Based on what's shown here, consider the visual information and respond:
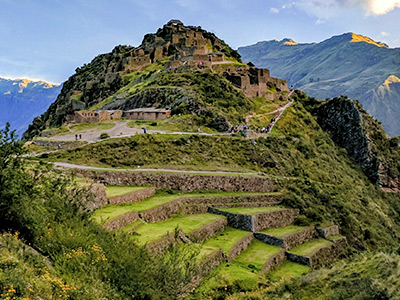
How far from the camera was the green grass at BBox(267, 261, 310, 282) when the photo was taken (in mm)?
19886

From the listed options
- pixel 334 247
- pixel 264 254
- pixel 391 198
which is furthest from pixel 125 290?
pixel 391 198

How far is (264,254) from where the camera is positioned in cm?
2141

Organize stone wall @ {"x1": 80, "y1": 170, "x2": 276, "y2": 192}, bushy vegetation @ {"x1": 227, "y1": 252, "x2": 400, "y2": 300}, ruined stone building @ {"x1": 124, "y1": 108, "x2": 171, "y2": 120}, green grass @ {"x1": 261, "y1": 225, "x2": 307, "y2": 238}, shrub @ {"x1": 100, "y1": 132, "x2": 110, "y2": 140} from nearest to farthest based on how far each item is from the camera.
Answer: bushy vegetation @ {"x1": 227, "y1": 252, "x2": 400, "y2": 300} < green grass @ {"x1": 261, "y1": 225, "x2": 307, "y2": 238} < stone wall @ {"x1": 80, "y1": 170, "x2": 276, "y2": 192} < shrub @ {"x1": 100, "y1": 132, "x2": 110, "y2": 140} < ruined stone building @ {"x1": 124, "y1": 108, "x2": 171, "y2": 120}

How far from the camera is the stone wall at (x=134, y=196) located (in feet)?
64.3

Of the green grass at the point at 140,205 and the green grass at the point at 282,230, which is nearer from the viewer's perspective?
the green grass at the point at 140,205

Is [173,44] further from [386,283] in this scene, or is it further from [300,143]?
[386,283]

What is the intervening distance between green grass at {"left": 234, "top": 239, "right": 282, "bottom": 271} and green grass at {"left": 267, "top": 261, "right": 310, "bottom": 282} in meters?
0.85

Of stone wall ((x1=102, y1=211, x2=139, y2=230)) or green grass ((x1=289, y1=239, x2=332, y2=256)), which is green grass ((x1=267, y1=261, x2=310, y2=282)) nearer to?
green grass ((x1=289, y1=239, x2=332, y2=256))

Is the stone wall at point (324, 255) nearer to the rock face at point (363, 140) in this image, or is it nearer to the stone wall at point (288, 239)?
the stone wall at point (288, 239)

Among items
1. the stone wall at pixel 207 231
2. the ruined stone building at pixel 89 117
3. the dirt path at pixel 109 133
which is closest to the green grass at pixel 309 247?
the stone wall at pixel 207 231

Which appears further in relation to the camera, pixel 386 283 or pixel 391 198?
pixel 391 198

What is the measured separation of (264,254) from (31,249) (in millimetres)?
14287

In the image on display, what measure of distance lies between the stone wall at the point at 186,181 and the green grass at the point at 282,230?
5.03m

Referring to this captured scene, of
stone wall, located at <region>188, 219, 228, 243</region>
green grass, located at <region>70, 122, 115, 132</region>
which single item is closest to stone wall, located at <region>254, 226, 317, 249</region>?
stone wall, located at <region>188, 219, 228, 243</region>
